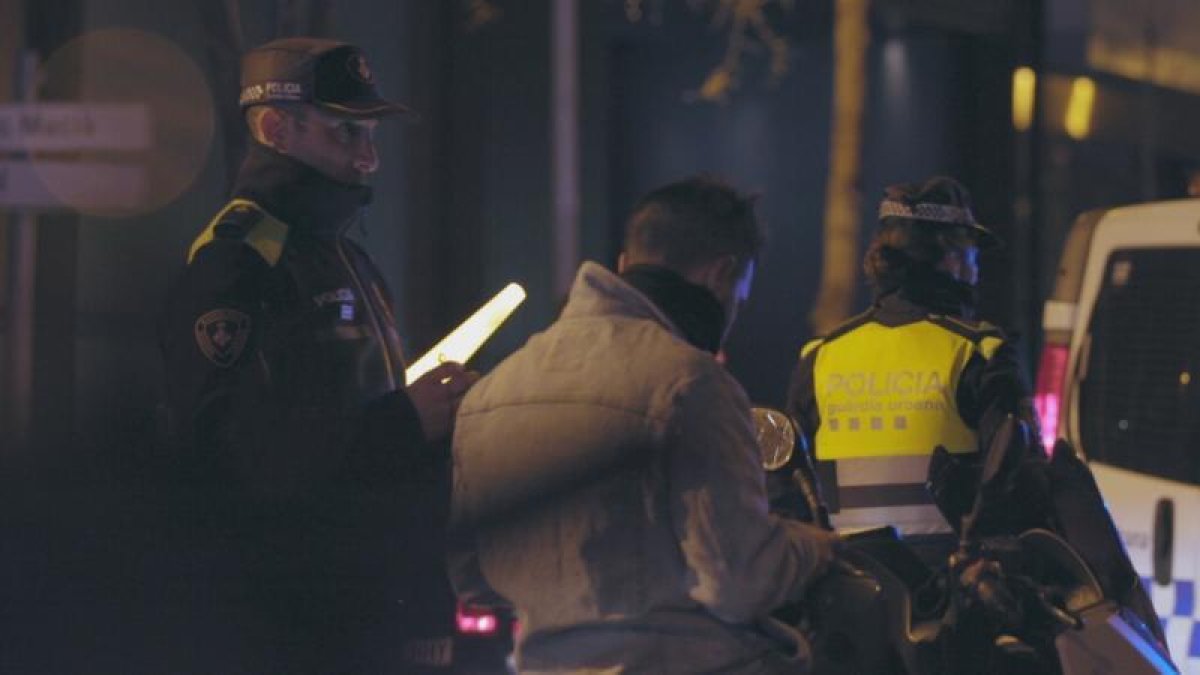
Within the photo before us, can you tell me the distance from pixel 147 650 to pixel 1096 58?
1420 centimetres

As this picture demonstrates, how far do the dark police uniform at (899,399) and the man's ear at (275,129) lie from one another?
72.5 inches

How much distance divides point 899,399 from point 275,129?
73.5 inches

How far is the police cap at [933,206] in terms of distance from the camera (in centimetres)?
513

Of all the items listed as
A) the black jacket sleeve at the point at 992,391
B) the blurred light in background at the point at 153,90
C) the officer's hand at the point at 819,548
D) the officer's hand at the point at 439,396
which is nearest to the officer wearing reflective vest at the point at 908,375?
the black jacket sleeve at the point at 992,391

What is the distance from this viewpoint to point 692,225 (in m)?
3.27

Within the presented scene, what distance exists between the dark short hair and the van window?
2668 millimetres

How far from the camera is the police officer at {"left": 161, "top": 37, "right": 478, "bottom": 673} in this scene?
3.18 meters

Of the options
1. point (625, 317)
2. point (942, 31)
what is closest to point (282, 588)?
point (625, 317)

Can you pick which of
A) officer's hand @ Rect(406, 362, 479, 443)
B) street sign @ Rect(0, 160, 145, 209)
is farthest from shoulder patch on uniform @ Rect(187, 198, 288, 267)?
street sign @ Rect(0, 160, 145, 209)

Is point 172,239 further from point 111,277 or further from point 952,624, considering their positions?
point 952,624

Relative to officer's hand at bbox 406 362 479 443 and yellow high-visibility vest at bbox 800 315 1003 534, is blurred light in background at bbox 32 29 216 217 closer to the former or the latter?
yellow high-visibility vest at bbox 800 315 1003 534

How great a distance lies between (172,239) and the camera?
8.82 m

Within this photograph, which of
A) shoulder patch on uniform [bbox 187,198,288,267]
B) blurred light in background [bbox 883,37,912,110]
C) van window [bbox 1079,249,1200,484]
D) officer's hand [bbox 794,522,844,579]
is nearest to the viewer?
officer's hand [bbox 794,522,844,579]

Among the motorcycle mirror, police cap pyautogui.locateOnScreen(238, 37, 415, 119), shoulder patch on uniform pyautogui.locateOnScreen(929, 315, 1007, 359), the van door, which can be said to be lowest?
the van door
